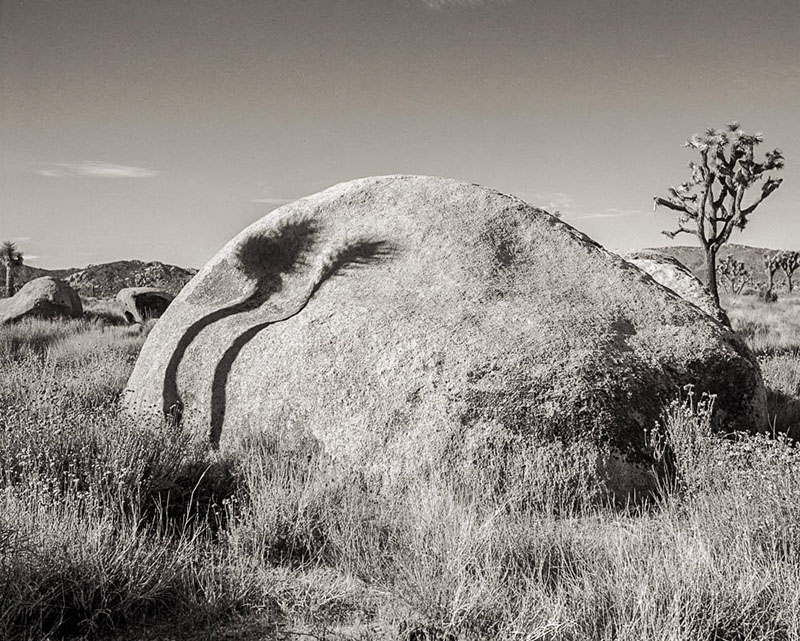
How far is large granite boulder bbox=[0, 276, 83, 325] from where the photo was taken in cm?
1920

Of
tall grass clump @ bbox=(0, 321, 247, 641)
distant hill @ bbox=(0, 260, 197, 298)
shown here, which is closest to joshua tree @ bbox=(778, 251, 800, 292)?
distant hill @ bbox=(0, 260, 197, 298)

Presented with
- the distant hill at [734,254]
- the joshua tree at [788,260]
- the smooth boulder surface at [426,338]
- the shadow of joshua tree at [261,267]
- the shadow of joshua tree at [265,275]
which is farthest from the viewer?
the distant hill at [734,254]

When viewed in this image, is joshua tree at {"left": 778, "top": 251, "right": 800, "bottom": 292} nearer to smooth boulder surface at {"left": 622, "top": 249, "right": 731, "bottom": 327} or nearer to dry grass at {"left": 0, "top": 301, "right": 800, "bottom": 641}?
smooth boulder surface at {"left": 622, "top": 249, "right": 731, "bottom": 327}

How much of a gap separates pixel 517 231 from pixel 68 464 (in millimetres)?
4468

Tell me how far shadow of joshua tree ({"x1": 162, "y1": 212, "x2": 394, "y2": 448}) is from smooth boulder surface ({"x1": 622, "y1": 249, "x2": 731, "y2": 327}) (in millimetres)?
4719

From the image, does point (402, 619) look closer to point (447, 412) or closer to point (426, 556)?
point (426, 556)

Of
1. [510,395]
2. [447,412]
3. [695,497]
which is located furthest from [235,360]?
[695,497]

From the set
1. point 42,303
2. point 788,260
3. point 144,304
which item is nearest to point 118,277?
point 144,304

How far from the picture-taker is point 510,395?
483cm

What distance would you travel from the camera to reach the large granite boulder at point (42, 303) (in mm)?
19203

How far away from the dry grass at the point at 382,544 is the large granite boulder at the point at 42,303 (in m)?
16.1

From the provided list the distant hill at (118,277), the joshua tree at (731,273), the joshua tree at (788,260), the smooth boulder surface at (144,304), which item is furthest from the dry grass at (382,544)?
the joshua tree at (731,273)

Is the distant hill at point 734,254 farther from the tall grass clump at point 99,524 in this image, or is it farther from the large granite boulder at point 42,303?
the tall grass clump at point 99,524

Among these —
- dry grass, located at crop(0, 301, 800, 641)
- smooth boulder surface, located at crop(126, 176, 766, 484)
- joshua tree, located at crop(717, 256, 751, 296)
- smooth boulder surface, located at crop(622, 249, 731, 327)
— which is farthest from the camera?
joshua tree, located at crop(717, 256, 751, 296)
